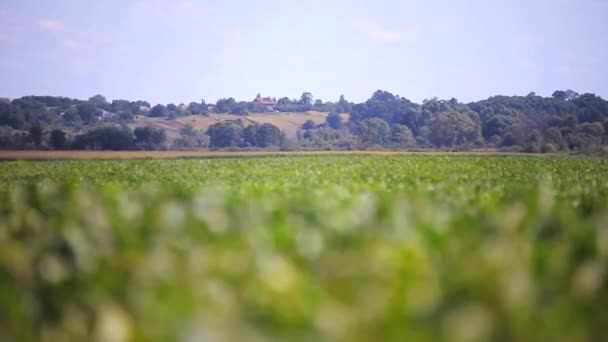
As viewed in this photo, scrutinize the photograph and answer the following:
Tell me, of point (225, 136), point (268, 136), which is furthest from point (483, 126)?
point (225, 136)

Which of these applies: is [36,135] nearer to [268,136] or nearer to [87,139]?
[87,139]

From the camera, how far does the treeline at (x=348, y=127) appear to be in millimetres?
87938

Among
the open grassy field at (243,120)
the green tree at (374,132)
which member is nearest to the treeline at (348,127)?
the green tree at (374,132)

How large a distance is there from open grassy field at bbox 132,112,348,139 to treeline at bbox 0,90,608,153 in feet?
9.75

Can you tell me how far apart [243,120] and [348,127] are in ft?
109

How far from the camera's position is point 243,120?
136 m

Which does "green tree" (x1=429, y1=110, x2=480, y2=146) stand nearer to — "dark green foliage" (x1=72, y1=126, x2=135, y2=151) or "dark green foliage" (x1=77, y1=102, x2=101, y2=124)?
"dark green foliage" (x1=72, y1=126, x2=135, y2=151)

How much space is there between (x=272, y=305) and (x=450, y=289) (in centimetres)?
182

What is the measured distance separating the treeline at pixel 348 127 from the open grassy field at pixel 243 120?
9.75 feet

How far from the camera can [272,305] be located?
5242mm

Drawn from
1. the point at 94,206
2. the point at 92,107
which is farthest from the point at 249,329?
the point at 92,107

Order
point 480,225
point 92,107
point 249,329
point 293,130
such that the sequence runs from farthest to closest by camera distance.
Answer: point 293,130 → point 92,107 → point 480,225 → point 249,329

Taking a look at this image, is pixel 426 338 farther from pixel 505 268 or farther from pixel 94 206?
pixel 94 206

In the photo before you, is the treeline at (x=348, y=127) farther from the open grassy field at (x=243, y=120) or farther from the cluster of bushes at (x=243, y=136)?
the open grassy field at (x=243, y=120)
